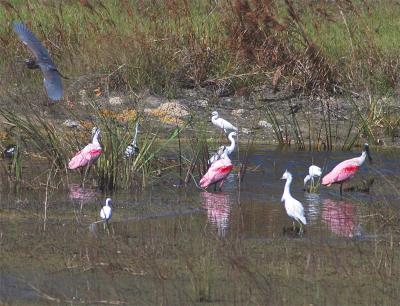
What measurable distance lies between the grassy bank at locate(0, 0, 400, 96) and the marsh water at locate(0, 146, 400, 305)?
3999mm

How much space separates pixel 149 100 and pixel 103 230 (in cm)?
625

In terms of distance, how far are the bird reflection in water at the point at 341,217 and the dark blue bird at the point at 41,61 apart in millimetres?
2687

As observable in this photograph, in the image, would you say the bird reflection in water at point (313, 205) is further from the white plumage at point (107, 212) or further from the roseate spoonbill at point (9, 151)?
the roseate spoonbill at point (9, 151)

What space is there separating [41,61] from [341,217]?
3.27m

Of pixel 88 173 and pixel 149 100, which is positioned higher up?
pixel 149 100

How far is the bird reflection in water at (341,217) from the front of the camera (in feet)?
28.2

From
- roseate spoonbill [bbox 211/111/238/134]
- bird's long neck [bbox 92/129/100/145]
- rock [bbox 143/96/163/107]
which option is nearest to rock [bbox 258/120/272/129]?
roseate spoonbill [bbox 211/111/238/134]

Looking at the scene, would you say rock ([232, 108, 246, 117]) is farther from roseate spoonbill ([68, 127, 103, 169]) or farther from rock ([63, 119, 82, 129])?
roseate spoonbill ([68, 127, 103, 169])

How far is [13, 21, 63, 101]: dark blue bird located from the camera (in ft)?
35.8

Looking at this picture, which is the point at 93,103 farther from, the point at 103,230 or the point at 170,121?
the point at 170,121

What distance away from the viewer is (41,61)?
434 inches

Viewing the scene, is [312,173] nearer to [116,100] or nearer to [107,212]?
[107,212]

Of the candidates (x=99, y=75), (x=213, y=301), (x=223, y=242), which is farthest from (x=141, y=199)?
(x=99, y=75)

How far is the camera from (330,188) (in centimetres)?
1109
